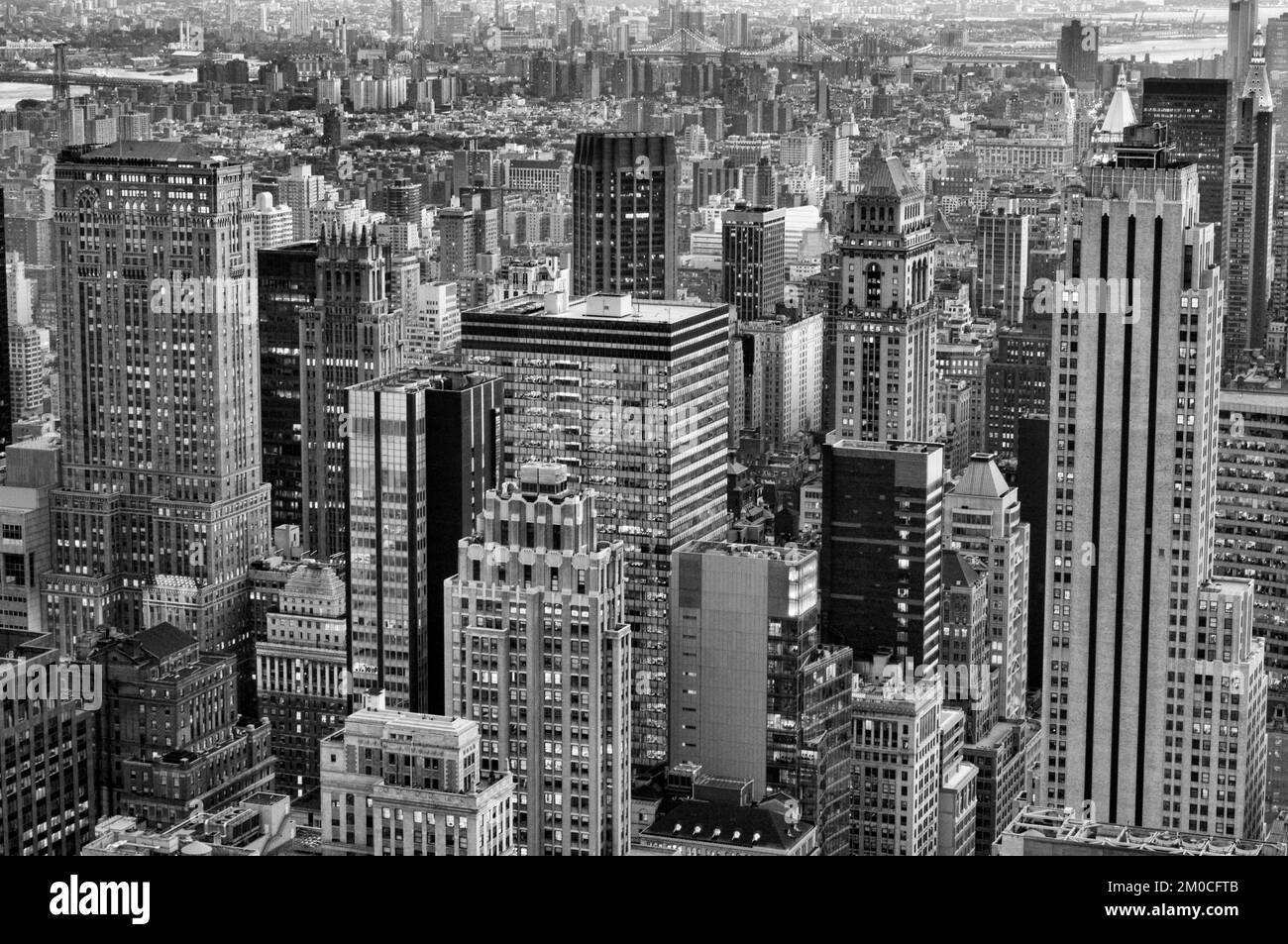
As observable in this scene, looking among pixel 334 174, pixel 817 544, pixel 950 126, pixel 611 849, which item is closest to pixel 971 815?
pixel 817 544

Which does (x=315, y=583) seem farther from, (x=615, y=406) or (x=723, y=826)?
(x=723, y=826)

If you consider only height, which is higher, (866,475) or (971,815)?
(866,475)

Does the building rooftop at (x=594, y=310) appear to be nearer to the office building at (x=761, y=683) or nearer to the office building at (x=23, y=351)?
the office building at (x=761, y=683)

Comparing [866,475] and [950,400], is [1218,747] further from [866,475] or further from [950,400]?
[950,400]

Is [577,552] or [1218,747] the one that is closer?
[577,552]

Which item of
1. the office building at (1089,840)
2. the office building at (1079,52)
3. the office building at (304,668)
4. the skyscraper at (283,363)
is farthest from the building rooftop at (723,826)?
the skyscraper at (283,363)

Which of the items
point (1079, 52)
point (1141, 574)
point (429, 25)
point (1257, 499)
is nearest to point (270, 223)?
point (429, 25)
